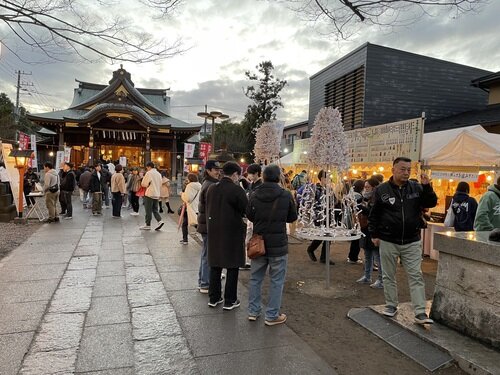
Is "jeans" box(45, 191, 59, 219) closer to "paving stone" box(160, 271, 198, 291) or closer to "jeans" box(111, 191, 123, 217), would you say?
"jeans" box(111, 191, 123, 217)

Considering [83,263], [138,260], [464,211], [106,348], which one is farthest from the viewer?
[138,260]

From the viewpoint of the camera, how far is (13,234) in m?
8.35

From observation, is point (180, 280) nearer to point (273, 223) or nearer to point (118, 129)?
point (273, 223)

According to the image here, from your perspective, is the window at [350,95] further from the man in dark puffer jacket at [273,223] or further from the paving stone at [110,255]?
the man in dark puffer jacket at [273,223]

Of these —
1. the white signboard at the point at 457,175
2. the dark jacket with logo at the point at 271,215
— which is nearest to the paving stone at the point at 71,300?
the dark jacket with logo at the point at 271,215

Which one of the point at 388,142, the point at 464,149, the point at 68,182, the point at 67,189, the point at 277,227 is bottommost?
the point at 67,189

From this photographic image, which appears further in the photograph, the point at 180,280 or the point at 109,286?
the point at 180,280

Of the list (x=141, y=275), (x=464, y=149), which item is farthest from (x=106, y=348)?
(x=464, y=149)

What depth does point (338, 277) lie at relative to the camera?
593 centimetres

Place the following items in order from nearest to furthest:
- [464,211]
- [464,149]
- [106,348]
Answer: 1. [106,348]
2. [464,211]
3. [464,149]

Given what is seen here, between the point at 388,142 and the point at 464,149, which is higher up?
the point at 388,142

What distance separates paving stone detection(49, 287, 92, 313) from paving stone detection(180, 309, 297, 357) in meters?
1.34

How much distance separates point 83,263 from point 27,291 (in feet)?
4.83

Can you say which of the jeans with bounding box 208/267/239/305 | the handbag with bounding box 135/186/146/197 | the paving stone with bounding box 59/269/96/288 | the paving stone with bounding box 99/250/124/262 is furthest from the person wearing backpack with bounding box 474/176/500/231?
the handbag with bounding box 135/186/146/197
